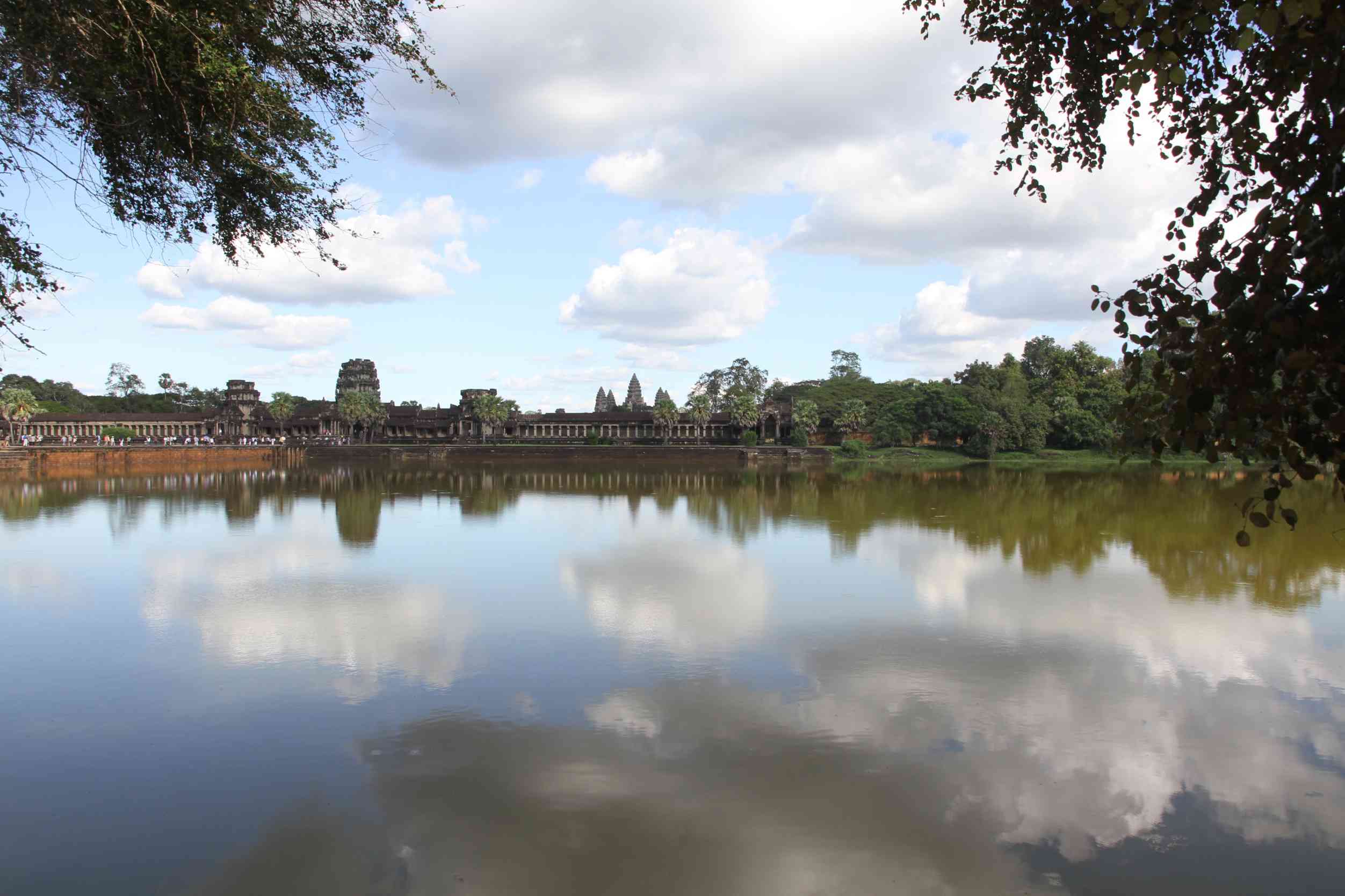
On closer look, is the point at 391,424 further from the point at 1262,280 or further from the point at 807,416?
the point at 1262,280

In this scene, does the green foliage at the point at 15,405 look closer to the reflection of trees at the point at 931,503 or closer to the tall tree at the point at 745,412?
the reflection of trees at the point at 931,503

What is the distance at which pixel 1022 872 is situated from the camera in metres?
5.18

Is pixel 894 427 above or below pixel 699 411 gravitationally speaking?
below

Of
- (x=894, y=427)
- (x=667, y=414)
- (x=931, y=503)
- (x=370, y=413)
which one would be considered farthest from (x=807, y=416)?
(x=931, y=503)

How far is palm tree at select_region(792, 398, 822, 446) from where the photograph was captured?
64.3 meters

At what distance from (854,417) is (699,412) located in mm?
12429

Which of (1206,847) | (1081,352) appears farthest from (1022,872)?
(1081,352)

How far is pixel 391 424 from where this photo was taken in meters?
75.6

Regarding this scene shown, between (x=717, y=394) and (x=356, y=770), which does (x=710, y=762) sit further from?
(x=717, y=394)

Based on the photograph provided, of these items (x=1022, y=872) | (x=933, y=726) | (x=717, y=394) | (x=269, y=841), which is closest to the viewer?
(x=1022, y=872)

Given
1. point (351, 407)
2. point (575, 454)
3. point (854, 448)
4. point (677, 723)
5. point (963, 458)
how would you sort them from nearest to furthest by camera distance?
point (677, 723), point (963, 458), point (854, 448), point (575, 454), point (351, 407)

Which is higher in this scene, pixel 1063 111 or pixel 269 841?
pixel 1063 111

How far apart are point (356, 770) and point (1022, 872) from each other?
189 inches

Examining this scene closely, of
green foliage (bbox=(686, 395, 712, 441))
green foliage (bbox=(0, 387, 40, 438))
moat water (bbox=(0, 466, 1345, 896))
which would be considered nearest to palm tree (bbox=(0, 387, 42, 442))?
green foliage (bbox=(0, 387, 40, 438))
